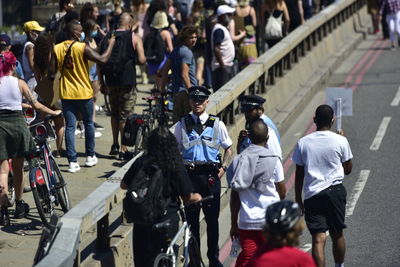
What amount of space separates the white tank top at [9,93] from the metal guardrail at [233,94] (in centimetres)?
168

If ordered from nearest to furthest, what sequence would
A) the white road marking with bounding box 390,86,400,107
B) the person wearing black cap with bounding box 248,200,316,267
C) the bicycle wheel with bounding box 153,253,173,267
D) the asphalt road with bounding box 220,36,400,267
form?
1. the person wearing black cap with bounding box 248,200,316,267
2. the bicycle wheel with bounding box 153,253,173,267
3. the asphalt road with bounding box 220,36,400,267
4. the white road marking with bounding box 390,86,400,107

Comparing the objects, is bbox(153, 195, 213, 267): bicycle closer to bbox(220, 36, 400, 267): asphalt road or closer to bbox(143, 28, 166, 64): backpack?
bbox(220, 36, 400, 267): asphalt road

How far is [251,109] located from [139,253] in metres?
2.20

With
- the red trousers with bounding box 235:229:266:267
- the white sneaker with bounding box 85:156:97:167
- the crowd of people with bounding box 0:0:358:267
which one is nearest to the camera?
the crowd of people with bounding box 0:0:358:267

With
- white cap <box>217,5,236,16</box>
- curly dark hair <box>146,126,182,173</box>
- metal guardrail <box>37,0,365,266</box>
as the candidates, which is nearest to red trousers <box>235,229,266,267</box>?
curly dark hair <box>146,126,182,173</box>

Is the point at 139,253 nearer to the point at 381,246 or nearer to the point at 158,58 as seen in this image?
the point at 381,246

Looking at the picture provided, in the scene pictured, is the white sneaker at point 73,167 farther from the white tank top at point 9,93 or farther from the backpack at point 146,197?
the backpack at point 146,197

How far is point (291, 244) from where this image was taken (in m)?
6.46

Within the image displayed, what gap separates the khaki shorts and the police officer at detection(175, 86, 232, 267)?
11.7 ft

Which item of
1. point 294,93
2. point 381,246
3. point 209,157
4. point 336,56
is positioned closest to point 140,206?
point 209,157

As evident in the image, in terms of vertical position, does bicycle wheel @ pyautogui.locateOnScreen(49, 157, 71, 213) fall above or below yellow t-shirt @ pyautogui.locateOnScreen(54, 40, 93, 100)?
below

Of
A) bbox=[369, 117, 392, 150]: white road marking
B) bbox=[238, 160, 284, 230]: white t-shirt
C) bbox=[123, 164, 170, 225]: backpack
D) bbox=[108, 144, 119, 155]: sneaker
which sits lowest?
bbox=[369, 117, 392, 150]: white road marking

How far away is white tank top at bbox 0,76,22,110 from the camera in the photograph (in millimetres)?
11055

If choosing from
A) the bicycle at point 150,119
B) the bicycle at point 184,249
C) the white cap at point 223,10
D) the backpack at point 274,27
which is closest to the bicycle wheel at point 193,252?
the bicycle at point 184,249
